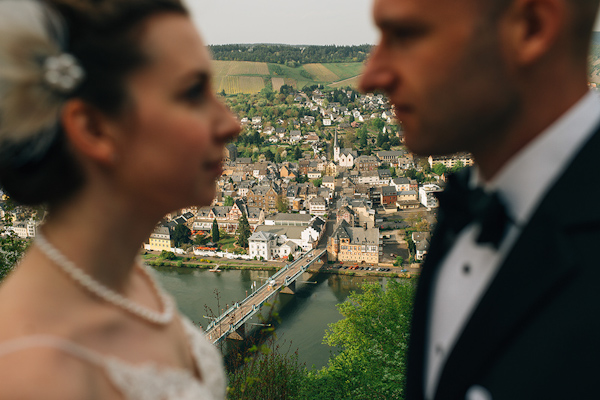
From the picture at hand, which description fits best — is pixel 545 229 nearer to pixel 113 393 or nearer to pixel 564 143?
pixel 564 143

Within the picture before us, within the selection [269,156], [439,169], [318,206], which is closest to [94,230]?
[318,206]

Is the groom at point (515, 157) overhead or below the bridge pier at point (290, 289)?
overhead

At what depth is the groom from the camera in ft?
1.84

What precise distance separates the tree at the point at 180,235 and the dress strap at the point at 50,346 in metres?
23.8

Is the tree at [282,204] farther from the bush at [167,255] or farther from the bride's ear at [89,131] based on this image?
the bride's ear at [89,131]

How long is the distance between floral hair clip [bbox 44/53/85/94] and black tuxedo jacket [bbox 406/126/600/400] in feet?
1.92

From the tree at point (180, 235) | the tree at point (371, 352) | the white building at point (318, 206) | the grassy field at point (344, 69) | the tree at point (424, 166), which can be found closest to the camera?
the tree at point (371, 352)

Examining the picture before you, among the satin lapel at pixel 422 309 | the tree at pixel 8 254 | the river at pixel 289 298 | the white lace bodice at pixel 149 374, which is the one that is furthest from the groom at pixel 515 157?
the river at pixel 289 298

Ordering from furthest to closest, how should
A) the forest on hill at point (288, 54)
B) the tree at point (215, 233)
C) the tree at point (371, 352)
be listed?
the forest on hill at point (288, 54), the tree at point (215, 233), the tree at point (371, 352)

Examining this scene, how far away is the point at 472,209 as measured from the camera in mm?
726

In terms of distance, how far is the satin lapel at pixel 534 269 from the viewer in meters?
0.57

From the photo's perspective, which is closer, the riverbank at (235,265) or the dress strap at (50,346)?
the dress strap at (50,346)

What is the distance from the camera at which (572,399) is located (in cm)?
→ 54

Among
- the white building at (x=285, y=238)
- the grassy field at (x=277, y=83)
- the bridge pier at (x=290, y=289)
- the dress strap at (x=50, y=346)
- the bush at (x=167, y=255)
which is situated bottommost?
the bridge pier at (x=290, y=289)
